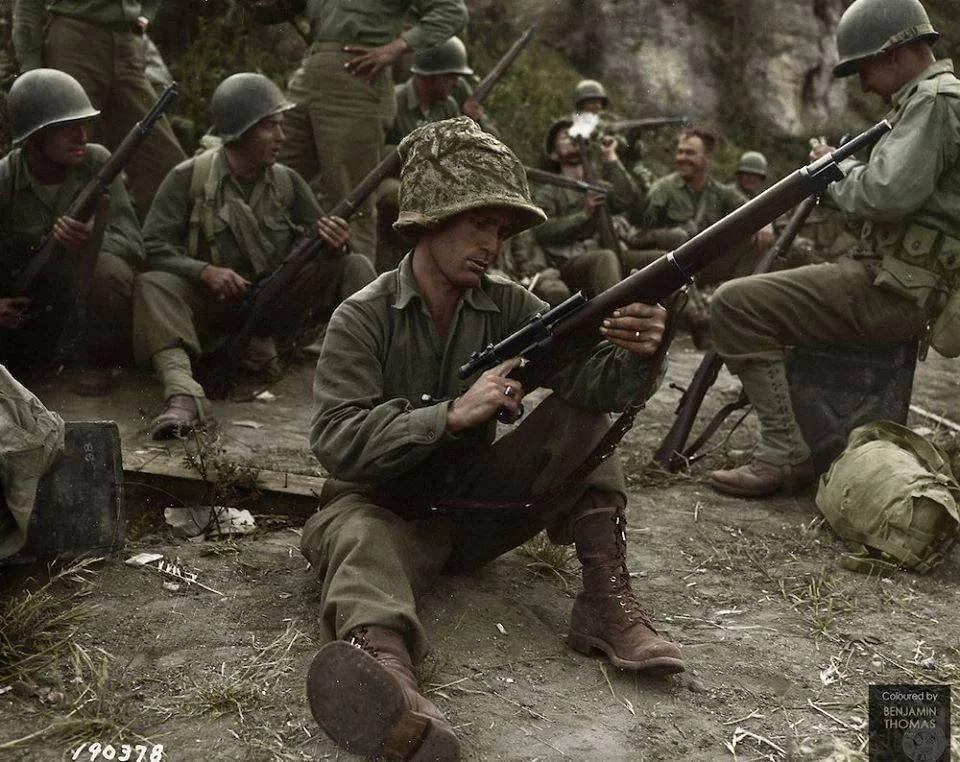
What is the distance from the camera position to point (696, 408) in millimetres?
6109

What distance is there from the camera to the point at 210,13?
10.5 meters

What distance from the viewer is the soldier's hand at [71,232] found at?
20.2ft

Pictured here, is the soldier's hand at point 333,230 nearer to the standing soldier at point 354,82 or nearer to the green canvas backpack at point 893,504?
the standing soldier at point 354,82

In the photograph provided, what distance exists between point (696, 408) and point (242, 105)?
3130 mm

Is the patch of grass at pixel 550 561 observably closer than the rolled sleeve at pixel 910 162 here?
Yes

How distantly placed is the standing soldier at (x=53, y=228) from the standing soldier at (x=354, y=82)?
4.93 ft

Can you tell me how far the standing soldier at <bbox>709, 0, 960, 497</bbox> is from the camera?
5.08 meters

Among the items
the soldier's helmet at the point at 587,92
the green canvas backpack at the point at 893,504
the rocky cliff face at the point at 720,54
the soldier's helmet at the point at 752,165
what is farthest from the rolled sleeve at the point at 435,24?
the rocky cliff face at the point at 720,54

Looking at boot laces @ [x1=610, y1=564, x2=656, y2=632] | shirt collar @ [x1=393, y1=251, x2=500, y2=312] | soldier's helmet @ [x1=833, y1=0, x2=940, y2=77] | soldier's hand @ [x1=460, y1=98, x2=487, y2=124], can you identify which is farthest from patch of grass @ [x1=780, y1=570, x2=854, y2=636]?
soldier's hand @ [x1=460, y1=98, x2=487, y2=124]

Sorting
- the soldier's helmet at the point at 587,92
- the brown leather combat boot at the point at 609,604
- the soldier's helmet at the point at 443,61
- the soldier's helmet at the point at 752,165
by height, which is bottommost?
the brown leather combat boot at the point at 609,604

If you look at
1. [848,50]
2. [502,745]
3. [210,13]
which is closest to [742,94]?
[210,13]

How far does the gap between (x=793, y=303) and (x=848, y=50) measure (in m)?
1.22

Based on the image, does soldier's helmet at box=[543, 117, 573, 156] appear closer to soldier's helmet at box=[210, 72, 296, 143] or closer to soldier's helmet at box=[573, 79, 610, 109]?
soldier's helmet at box=[573, 79, 610, 109]

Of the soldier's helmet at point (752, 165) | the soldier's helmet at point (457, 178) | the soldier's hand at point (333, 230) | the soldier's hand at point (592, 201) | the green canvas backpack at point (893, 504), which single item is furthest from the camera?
the soldier's helmet at point (752, 165)
